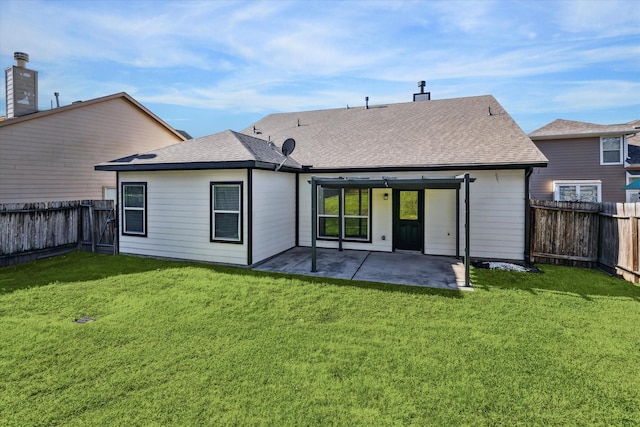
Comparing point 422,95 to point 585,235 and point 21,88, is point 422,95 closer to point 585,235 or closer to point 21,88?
point 585,235

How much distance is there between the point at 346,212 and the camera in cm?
1055

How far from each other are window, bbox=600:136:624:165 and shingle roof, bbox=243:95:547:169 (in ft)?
21.8

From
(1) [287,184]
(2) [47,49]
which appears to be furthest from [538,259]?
(2) [47,49]

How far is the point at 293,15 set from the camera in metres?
8.96

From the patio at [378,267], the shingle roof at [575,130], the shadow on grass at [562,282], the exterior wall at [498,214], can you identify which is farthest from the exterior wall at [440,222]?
the shingle roof at [575,130]

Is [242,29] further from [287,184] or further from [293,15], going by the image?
[287,184]

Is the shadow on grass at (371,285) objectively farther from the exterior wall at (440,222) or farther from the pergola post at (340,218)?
the exterior wall at (440,222)

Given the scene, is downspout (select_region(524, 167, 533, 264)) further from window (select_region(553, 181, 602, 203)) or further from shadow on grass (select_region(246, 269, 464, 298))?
window (select_region(553, 181, 602, 203))

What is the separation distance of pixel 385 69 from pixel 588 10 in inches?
270

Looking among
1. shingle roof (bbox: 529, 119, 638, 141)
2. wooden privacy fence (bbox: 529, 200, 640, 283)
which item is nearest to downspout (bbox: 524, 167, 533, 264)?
wooden privacy fence (bbox: 529, 200, 640, 283)

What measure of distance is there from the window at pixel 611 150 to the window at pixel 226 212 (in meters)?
16.5

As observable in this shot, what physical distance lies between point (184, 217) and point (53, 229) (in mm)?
4393

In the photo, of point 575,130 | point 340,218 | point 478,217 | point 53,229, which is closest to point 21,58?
point 53,229

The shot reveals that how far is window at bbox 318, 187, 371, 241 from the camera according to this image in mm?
10367
